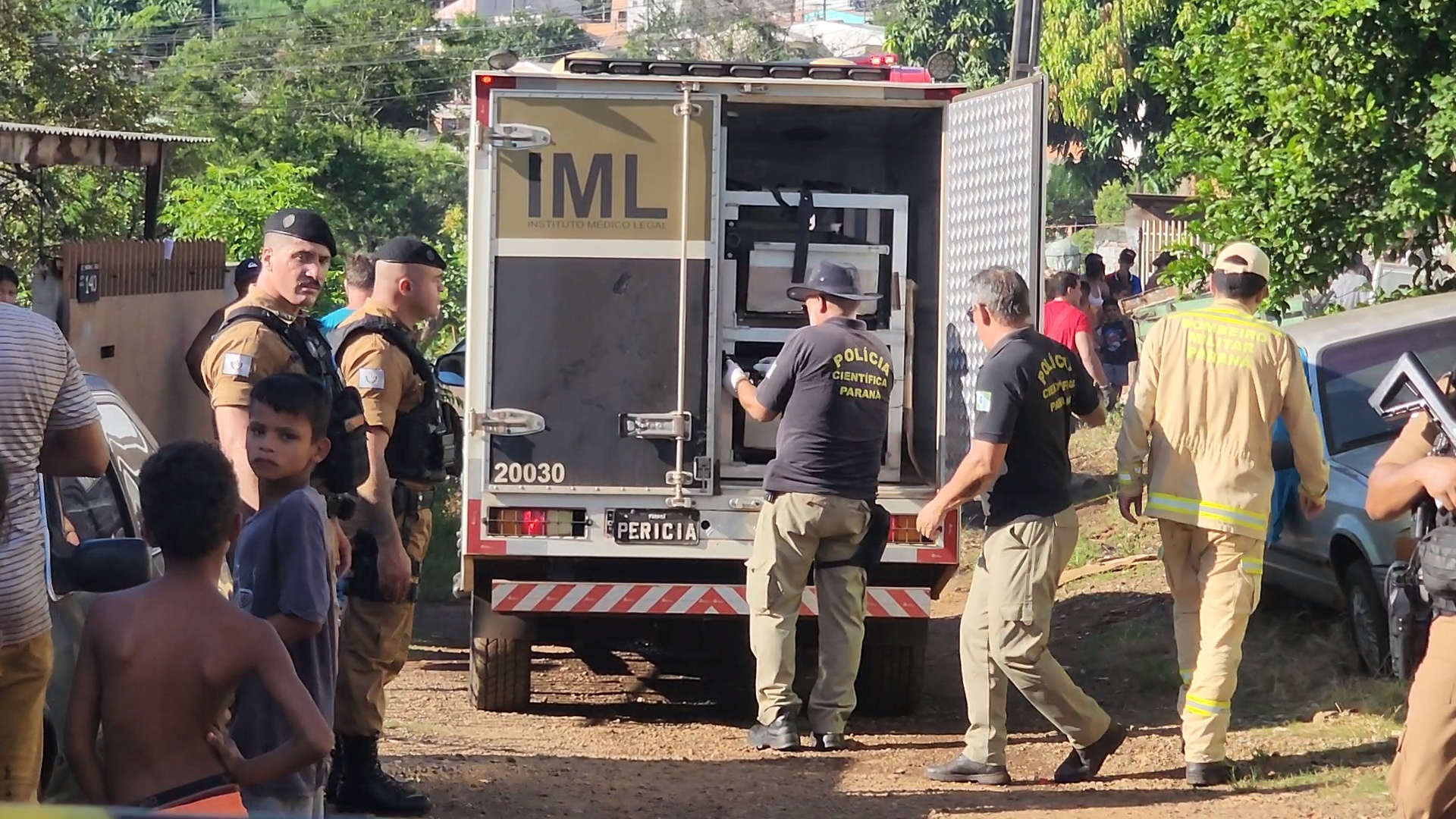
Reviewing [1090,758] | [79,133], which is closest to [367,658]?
[1090,758]

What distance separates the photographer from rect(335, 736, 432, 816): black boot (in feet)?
18.9

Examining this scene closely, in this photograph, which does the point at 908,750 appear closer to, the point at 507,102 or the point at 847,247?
the point at 847,247

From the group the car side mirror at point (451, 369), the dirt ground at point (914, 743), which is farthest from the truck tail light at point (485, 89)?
the dirt ground at point (914, 743)

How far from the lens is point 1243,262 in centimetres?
639

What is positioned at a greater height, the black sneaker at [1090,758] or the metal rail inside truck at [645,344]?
the metal rail inside truck at [645,344]

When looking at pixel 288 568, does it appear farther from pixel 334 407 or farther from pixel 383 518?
pixel 383 518

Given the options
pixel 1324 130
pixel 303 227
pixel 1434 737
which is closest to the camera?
pixel 1434 737

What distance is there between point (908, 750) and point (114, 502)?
11.3 ft

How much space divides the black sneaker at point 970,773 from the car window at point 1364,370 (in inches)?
97.3

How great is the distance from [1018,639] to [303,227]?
2836 mm

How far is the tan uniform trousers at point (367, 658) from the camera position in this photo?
227 inches

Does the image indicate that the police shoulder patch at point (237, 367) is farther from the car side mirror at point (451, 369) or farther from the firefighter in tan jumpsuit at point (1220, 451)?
the firefighter in tan jumpsuit at point (1220, 451)

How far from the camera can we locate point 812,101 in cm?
730

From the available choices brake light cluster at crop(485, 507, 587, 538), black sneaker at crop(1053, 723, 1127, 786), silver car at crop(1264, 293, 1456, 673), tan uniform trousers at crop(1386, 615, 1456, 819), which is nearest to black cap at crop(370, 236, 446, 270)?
brake light cluster at crop(485, 507, 587, 538)
